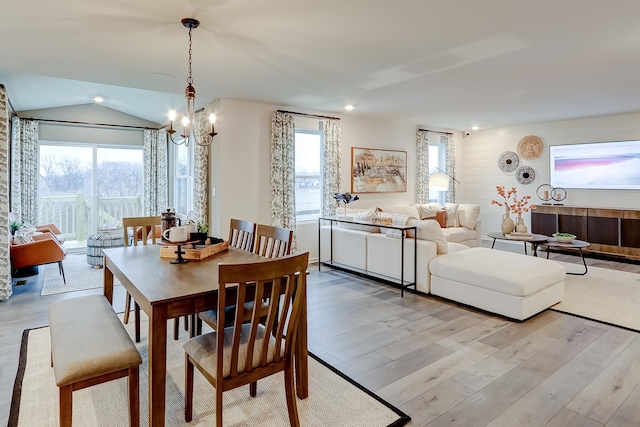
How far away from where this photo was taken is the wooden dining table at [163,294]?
1777 millimetres

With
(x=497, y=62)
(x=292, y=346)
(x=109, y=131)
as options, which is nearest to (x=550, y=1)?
(x=497, y=62)

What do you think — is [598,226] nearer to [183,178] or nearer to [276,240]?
[276,240]

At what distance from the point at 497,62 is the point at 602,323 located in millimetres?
2638

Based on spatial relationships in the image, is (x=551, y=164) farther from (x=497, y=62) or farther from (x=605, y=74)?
(x=497, y=62)

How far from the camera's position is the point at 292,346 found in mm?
1967

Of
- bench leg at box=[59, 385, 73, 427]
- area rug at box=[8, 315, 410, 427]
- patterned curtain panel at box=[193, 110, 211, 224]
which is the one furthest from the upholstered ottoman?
bench leg at box=[59, 385, 73, 427]

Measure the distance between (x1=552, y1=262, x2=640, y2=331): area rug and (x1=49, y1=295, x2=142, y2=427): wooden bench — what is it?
12.8ft

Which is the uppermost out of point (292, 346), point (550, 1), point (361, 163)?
point (550, 1)

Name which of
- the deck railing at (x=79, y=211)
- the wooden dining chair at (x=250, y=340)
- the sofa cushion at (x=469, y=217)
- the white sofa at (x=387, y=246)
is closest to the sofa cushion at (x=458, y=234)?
the white sofa at (x=387, y=246)

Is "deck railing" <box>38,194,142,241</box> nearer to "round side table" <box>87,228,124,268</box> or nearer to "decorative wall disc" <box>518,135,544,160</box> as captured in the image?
"round side table" <box>87,228,124,268</box>

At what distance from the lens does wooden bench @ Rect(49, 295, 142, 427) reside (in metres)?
1.76

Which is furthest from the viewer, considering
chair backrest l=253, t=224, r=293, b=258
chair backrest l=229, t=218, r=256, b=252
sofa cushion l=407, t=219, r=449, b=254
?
sofa cushion l=407, t=219, r=449, b=254

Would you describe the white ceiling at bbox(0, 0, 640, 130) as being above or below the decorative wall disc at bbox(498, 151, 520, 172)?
above

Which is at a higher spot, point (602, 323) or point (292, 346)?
point (292, 346)
